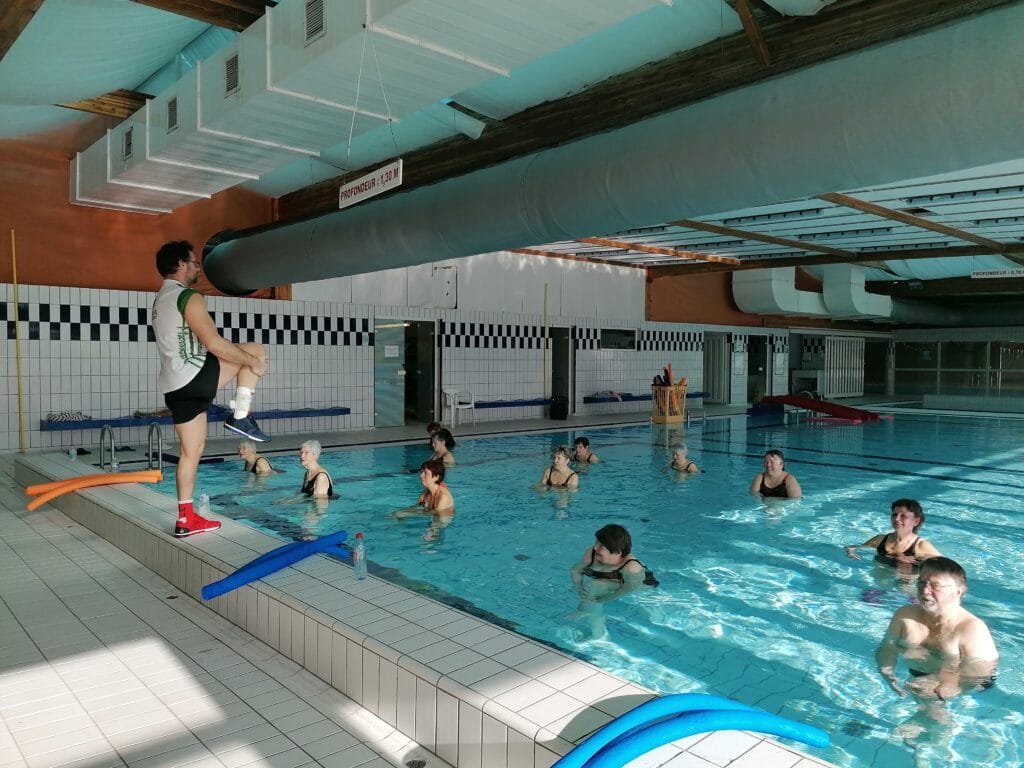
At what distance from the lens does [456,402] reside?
12.7 m

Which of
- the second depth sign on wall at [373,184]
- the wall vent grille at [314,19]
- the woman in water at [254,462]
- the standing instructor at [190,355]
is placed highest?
the wall vent grille at [314,19]

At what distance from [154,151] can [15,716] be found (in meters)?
5.18

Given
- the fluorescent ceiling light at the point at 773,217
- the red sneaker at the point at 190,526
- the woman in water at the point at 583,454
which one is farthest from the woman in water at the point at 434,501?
the fluorescent ceiling light at the point at 773,217

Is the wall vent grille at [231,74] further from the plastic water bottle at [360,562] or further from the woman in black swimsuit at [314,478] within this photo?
the plastic water bottle at [360,562]

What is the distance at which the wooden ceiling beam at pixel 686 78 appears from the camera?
367 centimetres

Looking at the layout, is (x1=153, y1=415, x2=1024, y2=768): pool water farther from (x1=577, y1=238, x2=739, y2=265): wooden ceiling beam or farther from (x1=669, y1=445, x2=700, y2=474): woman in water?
(x1=577, y1=238, x2=739, y2=265): wooden ceiling beam

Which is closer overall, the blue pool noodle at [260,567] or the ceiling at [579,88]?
the blue pool noodle at [260,567]

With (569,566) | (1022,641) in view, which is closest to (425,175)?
(569,566)

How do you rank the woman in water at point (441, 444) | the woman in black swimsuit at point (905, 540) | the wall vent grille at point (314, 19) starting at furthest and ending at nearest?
the woman in water at point (441, 444) < the woman in black swimsuit at point (905, 540) < the wall vent grille at point (314, 19)

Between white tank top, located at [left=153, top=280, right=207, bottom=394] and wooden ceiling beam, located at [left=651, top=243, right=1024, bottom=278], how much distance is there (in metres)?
12.4

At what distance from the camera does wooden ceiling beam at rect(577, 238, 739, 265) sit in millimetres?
12547

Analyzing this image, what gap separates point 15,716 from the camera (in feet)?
8.14

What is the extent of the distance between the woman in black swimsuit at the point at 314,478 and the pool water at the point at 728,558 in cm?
13

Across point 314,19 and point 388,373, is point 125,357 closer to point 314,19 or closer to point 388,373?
point 388,373
